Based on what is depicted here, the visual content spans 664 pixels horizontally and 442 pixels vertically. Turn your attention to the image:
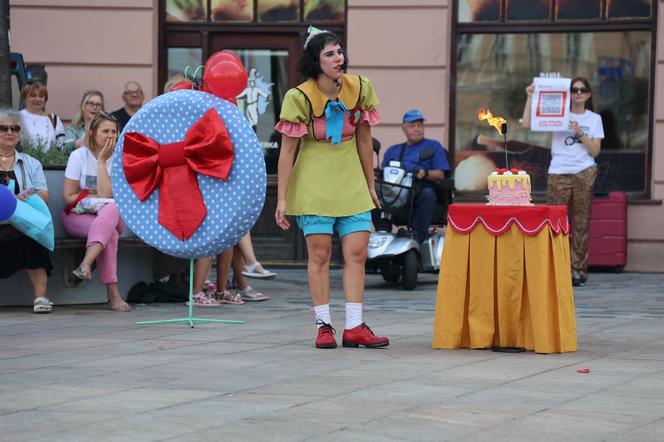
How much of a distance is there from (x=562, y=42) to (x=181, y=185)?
23.2 feet

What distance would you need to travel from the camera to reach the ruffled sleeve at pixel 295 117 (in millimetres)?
8047

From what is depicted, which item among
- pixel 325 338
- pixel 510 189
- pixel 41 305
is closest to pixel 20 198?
pixel 41 305

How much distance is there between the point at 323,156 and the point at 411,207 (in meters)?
4.72

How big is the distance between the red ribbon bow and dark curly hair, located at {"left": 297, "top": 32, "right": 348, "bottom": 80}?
37.9 inches

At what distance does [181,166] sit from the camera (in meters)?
9.16

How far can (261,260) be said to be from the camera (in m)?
15.3

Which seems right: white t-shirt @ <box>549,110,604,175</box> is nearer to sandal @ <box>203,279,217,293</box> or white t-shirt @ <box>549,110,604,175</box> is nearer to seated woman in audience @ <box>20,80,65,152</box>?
sandal @ <box>203,279,217,293</box>

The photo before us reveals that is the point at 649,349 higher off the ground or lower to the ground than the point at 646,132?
lower

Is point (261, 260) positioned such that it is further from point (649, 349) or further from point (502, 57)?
point (649, 349)

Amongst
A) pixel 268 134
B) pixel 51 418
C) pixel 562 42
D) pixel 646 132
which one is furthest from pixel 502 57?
pixel 51 418

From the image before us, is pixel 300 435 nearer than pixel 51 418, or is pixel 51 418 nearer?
pixel 300 435

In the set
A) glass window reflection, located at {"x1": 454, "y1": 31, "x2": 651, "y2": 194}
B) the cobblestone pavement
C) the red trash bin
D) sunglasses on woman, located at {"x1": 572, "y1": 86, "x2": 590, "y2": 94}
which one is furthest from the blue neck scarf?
glass window reflection, located at {"x1": 454, "y1": 31, "x2": 651, "y2": 194}

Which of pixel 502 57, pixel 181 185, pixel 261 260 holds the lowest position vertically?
pixel 261 260

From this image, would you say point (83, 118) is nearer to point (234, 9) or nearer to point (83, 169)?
point (83, 169)
